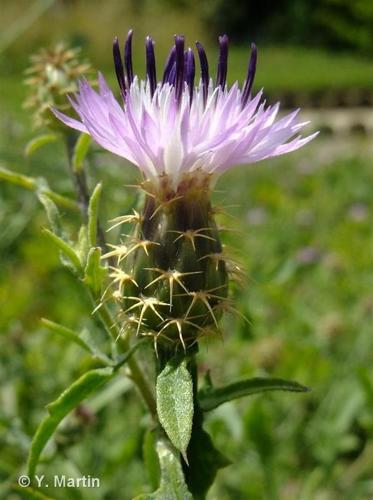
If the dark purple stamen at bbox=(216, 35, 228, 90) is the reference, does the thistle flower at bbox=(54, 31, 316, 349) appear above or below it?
below

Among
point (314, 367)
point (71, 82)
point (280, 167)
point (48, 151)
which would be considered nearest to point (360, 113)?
point (280, 167)

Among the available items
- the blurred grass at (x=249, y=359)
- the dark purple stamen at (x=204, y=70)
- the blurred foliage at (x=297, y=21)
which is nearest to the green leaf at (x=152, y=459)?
the blurred grass at (x=249, y=359)

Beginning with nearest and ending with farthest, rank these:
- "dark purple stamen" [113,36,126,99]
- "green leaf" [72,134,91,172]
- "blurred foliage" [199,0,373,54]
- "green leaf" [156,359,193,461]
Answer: "green leaf" [156,359,193,461] → "dark purple stamen" [113,36,126,99] → "green leaf" [72,134,91,172] → "blurred foliage" [199,0,373,54]

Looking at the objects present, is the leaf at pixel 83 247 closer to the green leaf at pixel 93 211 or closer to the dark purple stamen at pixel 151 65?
the green leaf at pixel 93 211

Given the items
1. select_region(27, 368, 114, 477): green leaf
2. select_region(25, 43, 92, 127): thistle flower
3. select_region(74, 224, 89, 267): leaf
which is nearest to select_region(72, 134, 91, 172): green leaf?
select_region(25, 43, 92, 127): thistle flower

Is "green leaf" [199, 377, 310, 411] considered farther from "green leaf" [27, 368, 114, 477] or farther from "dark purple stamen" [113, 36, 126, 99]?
"dark purple stamen" [113, 36, 126, 99]

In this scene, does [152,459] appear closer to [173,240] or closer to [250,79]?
[173,240]

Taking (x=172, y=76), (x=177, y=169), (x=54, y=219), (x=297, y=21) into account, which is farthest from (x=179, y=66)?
(x=297, y=21)

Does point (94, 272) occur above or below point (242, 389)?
above
